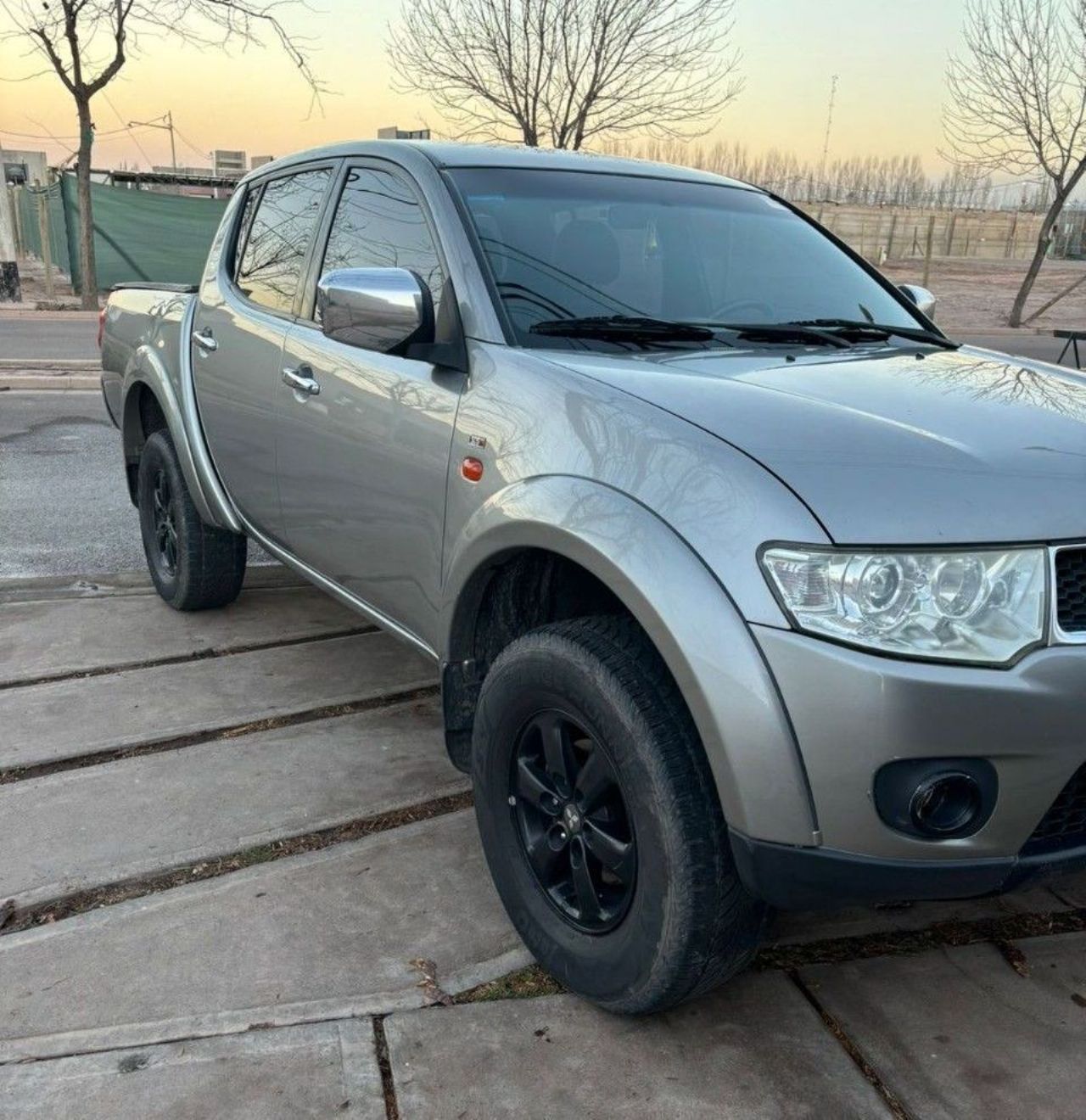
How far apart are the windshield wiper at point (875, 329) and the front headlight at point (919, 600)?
1376 mm

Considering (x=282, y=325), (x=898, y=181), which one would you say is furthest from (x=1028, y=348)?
(x=898, y=181)

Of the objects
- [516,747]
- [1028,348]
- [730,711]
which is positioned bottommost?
[1028,348]

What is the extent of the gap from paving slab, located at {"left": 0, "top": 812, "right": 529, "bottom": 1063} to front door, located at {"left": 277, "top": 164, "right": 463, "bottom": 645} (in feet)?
2.07

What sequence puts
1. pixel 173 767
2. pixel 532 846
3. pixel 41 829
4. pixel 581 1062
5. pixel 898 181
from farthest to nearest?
1. pixel 898 181
2. pixel 173 767
3. pixel 41 829
4. pixel 532 846
5. pixel 581 1062

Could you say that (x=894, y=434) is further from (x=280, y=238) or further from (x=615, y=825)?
(x=280, y=238)

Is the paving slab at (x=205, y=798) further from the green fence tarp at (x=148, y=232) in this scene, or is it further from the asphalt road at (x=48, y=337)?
the green fence tarp at (x=148, y=232)

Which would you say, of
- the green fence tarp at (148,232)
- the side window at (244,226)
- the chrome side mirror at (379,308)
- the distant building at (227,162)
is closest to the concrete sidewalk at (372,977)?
the chrome side mirror at (379,308)

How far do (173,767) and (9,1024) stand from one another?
1.14 m

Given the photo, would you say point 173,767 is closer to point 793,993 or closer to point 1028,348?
point 793,993

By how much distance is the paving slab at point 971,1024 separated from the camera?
2.05 metres

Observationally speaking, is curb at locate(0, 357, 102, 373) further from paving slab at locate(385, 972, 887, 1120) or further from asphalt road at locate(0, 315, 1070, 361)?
paving slab at locate(385, 972, 887, 1120)

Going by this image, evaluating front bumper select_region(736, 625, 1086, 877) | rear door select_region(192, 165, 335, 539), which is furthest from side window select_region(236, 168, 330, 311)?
front bumper select_region(736, 625, 1086, 877)

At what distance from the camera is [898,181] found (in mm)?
Result: 97500

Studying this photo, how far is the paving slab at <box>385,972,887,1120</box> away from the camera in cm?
201
